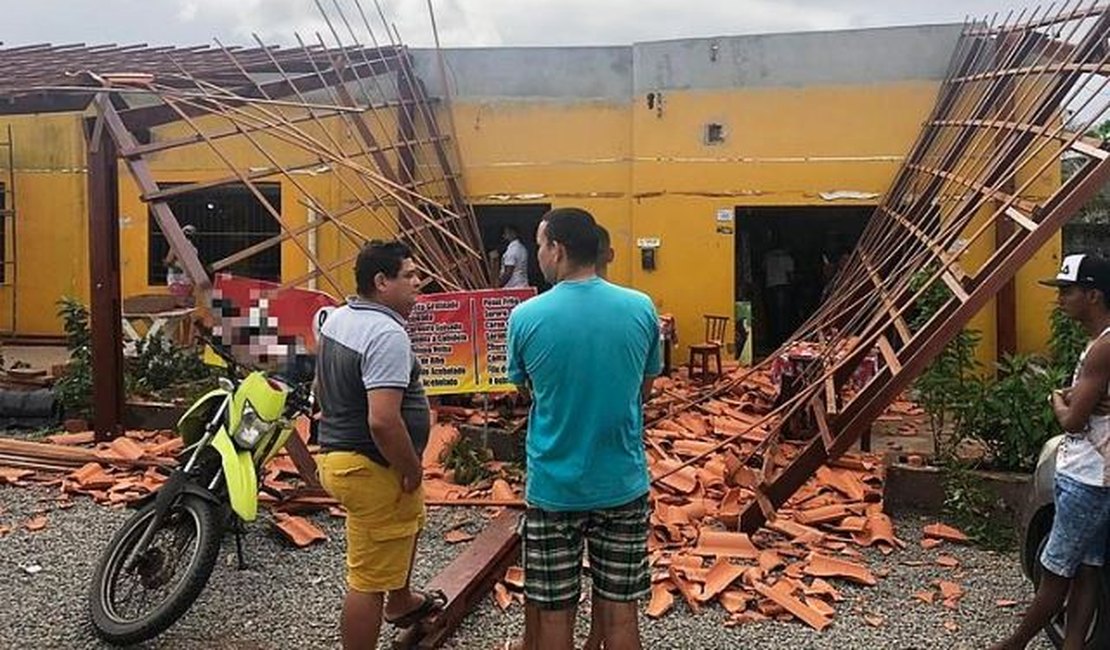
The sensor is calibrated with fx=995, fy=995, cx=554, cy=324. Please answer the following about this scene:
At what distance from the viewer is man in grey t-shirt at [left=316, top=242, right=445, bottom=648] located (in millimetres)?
3361

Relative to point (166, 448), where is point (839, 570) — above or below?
below

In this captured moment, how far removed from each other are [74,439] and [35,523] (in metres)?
2.06

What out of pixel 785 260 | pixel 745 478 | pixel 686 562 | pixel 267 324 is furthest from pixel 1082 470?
pixel 785 260

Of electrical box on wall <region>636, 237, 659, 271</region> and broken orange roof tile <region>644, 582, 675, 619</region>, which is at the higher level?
electrical box on wall <region>636, 237, 659, 271</region>

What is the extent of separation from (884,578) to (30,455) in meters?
5.58

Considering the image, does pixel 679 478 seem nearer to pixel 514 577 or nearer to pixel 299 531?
pixel 514 577

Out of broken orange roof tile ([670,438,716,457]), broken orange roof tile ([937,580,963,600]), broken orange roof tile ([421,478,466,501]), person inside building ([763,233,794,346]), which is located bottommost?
broken orange roof tile ([937,580,963,600])

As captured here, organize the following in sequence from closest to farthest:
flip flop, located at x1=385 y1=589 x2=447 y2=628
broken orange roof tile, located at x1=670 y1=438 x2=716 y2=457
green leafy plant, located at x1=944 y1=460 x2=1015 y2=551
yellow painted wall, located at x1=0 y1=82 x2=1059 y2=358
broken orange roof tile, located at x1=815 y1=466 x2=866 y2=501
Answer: flip flop, located at x1=385 y1=589 x2=447 y2=628
green leafy plant, located at x1=944 y1=460 x2=1015 y2=551
broken orange roof tile, located at x1=815 y1=466 x2=866 y2=501
broken orange roof tile, located at x1=670 y1=438 x2=716 y2=457
yellow painted wall, located at x1=0 y1=82 x2=1059 y2=358

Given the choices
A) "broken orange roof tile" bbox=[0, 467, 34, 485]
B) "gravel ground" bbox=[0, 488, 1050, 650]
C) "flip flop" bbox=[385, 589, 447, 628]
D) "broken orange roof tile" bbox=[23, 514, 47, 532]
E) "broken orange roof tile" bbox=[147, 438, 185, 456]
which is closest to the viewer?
"flip flop" bbox=[385, 589, 447, 628]

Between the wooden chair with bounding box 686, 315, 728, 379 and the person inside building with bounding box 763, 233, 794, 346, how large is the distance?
2.14 meters

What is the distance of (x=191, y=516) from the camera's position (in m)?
4.28

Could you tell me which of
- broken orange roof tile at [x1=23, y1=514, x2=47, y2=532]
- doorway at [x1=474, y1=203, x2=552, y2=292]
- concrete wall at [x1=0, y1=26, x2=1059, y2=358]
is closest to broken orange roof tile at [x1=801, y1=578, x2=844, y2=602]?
broken orange roof tile at [x1=23, y1=514, x2=47, y2=532]

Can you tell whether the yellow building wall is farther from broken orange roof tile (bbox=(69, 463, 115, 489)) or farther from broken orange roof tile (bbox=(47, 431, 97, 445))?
broken orange roof tile (bbox=(69, 463, 115, 489))

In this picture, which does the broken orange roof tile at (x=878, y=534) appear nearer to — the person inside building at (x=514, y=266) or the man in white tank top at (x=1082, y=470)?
the man in white tank top at (x=1082, y=470)
